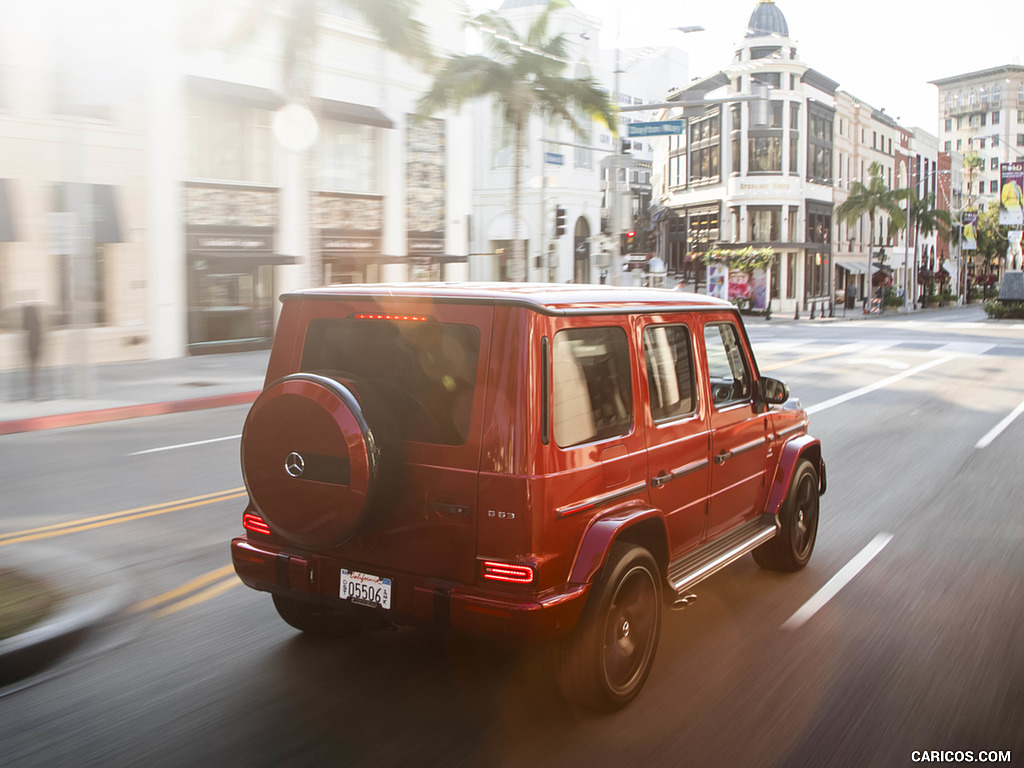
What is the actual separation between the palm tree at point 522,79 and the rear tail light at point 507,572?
27.7 meters

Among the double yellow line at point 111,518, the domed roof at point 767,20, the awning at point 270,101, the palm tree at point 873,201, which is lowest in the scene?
the double yellow line at point 111,518

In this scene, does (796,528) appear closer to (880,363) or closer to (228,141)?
(880,363)

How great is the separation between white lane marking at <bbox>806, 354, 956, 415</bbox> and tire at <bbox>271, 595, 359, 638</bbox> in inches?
419

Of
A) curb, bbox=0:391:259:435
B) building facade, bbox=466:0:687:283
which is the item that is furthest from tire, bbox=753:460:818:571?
building facade, bbox=466:0:687:283

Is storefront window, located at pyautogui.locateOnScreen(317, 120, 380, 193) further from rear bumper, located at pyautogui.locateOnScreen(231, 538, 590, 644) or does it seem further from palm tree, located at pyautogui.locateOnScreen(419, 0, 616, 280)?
rear bumper, located at pyautogui.locateOnScreen(231, 538, 590, 644)

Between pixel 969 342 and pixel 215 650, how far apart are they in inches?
1210

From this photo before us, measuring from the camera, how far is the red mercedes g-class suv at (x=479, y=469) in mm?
3869

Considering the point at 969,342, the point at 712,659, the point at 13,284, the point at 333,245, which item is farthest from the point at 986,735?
the point at 969,342

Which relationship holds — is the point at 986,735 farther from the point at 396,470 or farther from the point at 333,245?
the point at 333,245

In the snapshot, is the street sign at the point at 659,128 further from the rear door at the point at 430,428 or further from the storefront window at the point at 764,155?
the storefront window at the point at 764,155

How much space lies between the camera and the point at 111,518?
7.72m

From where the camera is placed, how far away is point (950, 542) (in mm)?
7297

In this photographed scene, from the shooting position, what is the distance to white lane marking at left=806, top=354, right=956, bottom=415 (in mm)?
14995

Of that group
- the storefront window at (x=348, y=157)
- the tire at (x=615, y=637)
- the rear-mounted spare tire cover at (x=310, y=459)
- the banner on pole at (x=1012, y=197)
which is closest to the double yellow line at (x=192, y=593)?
the rear-mounted spare tire cover at (x=310, y=459)
